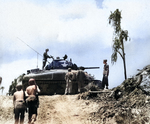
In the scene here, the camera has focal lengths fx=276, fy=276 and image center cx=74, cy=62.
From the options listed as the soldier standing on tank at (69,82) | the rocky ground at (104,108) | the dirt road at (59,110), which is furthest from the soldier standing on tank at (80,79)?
the rocky ground at (104,108)

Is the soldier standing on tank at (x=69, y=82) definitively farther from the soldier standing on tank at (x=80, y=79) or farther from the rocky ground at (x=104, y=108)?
the rocky ground at (x=104, y=108)

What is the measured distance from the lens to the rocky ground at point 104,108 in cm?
890

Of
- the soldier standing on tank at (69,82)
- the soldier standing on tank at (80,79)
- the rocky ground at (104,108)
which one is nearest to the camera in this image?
the rocky ground at (104,108)

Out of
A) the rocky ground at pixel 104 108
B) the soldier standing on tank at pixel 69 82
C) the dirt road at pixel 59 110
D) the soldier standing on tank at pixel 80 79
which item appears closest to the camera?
the rocky ground at pixel 104 108

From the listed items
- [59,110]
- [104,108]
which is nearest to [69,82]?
[59,110]

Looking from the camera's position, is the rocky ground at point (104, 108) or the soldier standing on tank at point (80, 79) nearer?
the rocky ground at point (104, 108)

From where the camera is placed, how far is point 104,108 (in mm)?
9891

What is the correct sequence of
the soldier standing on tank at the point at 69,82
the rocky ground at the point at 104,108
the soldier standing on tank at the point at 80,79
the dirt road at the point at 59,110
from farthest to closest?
the soldier standing on tank at the point at 80,79 < the soldier standing on tank at the point at 69,82 < the dirt road at the point at 59,110 < the rocky ground at the point at 104,108

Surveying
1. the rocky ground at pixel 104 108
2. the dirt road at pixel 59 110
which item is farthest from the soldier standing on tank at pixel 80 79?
the rocky ground at pixel 104 108

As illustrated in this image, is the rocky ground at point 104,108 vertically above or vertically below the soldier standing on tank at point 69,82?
below

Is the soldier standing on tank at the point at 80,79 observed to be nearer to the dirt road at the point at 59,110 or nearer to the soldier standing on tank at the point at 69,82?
the soldier standing on tank at the point at 69,82

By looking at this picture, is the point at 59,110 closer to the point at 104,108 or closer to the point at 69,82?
the point at 104,108

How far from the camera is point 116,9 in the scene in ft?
52.2

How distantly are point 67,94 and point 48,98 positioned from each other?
4.93 ft
